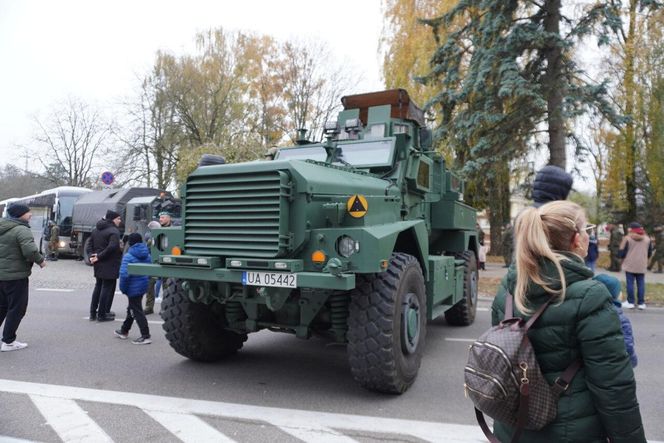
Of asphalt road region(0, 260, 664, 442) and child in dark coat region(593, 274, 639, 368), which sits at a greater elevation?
child in dark coat region(593, 274, 639, 368)

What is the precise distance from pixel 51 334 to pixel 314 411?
5.07 m

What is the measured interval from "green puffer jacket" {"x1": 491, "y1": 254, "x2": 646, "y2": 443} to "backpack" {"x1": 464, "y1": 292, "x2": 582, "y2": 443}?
43 millimetres

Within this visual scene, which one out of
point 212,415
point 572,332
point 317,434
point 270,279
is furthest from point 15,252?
point 572,332

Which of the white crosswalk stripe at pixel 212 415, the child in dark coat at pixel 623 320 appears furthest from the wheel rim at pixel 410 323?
the child in dark coat at pixel 623 320

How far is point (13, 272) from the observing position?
6.52 m

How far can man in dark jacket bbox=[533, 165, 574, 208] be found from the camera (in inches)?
116

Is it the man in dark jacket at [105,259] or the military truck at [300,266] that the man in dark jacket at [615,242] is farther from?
the man in dark jacket at [105,259]

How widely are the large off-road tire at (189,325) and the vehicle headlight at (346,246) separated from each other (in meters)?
1.92

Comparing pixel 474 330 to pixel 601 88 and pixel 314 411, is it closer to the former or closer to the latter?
pixel 314 411

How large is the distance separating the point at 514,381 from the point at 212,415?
3.06 m

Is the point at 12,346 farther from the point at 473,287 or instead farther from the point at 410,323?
the point at 473,287

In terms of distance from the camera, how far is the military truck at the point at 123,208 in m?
17.2

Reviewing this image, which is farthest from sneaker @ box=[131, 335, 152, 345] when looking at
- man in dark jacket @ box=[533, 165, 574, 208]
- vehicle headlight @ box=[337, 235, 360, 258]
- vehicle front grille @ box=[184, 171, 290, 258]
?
man in dark jacket @ box=[533, 165, 574, 208]

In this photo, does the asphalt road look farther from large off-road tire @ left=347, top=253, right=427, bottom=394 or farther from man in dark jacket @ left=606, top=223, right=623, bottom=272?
man in dark jacket @ left=606, top=223, right=623, bottom=272
